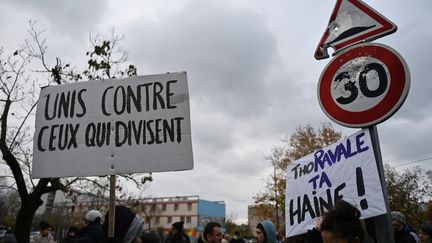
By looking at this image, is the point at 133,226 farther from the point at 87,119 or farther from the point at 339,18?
the point at 339,18

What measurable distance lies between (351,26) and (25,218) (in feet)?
40.1

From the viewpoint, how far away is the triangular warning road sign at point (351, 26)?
2.50 meters

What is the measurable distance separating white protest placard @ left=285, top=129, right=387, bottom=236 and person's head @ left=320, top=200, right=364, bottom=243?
0.28 meters

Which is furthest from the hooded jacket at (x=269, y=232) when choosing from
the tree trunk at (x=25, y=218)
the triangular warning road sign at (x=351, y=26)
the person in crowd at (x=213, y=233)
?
the tree trunk at (x=25, y=218)

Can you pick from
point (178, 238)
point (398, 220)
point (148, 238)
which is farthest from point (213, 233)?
point (178, 238)

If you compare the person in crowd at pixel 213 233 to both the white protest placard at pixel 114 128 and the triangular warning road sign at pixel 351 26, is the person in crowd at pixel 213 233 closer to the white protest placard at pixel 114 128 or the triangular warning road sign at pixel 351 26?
the white protest placard at pixel 114 128

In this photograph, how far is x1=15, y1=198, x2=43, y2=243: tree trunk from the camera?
1159 cm

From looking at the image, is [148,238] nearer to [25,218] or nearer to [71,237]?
[71,237]

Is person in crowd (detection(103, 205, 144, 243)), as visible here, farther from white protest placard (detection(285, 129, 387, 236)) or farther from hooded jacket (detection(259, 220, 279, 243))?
hooded jacket (detection(259, 220, 279, 243))

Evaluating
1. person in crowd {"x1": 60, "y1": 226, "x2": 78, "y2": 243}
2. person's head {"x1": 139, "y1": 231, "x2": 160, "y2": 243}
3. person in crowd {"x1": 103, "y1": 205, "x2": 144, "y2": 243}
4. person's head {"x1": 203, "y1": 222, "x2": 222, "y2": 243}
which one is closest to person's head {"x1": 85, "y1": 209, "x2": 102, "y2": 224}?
person's head {"x1": 139, "y1": 231, "x2": 160, "y2": 243}

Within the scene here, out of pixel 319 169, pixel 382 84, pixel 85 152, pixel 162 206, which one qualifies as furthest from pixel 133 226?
pixel 162 206

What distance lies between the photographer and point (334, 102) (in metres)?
2.51

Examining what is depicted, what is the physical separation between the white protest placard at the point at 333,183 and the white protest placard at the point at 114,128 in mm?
964

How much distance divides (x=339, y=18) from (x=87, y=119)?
2.46m
